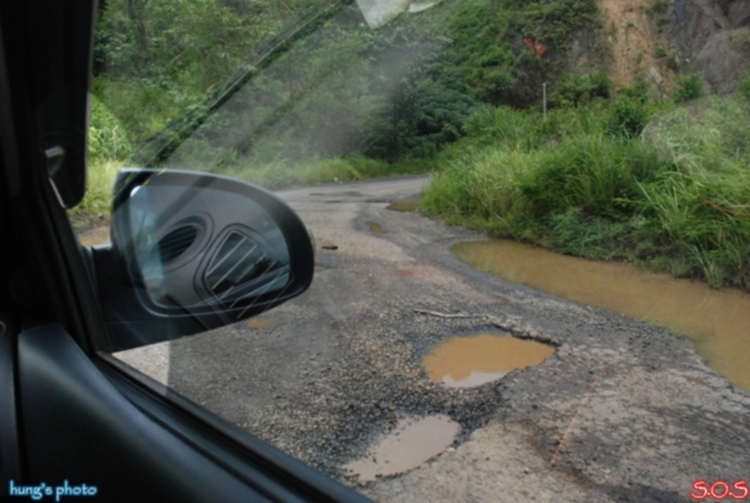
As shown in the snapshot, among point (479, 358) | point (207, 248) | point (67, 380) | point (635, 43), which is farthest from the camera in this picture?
point (479, 358)

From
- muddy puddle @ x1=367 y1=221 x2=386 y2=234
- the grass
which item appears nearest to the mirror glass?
the grass

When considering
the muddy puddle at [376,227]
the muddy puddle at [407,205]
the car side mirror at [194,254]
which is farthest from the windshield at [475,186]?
the muddy puddle at [376,227]

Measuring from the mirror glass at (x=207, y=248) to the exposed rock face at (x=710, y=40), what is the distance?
1.17m

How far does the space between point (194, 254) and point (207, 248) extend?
52 millimetres

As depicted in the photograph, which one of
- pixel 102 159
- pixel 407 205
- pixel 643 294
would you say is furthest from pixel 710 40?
pixel 102 159

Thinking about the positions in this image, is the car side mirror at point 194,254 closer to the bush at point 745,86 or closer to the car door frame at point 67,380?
the car door frame at point 67,380

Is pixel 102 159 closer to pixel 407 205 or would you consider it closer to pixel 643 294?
pixel 407 205

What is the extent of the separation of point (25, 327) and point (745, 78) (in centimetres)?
197

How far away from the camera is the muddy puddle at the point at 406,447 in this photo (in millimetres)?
1646

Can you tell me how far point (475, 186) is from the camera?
8.75ft

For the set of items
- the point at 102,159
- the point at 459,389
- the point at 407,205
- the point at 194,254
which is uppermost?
the point at 102,159

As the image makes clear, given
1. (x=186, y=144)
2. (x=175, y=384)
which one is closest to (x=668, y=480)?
(x=175, y=384)

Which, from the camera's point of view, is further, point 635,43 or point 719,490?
point 635,43

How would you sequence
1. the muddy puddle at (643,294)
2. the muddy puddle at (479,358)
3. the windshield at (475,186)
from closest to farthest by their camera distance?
1. the windshield at (475,186)
2. the muddy puddle at (643,294)
3. the muddy puddle at (479,358)
